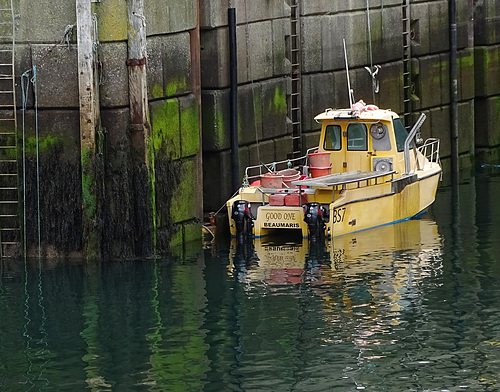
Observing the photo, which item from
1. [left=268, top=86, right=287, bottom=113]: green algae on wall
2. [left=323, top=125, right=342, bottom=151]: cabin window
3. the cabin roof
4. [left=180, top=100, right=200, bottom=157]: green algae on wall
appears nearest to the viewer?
[left=180, top=100, right=200, bottom=157]: green algae on wall

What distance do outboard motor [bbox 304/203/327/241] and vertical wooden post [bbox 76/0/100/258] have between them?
12.3ft

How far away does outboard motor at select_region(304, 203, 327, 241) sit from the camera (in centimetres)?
2327

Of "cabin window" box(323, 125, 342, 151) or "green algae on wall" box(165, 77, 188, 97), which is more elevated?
"green algae on wall" box(165, 77, 188, 97)

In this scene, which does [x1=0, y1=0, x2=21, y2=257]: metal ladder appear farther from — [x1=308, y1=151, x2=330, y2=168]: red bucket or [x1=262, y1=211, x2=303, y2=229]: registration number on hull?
[x1=308, y1=151, x2=330, y2=168]: red bucket

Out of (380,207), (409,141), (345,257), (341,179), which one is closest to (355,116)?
(409,141)

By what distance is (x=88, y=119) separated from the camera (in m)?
21.2

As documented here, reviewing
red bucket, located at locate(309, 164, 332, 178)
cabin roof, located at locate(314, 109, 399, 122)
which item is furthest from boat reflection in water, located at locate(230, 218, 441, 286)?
cabin roof, located at locate(314, 109, 399, 122)

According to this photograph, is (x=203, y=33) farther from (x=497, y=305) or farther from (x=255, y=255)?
(x=497, y=305)

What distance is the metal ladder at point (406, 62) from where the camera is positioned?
30.3 metres

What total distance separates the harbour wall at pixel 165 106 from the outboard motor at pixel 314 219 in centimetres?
194

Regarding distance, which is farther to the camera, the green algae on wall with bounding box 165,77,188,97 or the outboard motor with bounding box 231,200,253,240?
the outboard motor with bounding box 231,200,253,240

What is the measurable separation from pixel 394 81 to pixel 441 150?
8.82ft

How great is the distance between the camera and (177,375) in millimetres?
16422

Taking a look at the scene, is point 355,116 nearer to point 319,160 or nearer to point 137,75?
point 319,160
